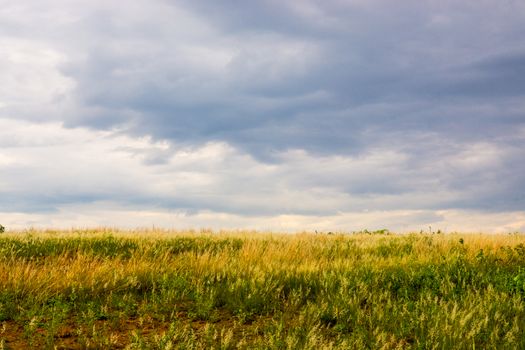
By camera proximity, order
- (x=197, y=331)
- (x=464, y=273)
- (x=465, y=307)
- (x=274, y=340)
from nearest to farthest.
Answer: (x=274, y=340) < (x=197, y=331) < (x=465, y=307) < (x=464, y=273)

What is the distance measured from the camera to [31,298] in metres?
7.57

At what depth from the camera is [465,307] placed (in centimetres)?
784

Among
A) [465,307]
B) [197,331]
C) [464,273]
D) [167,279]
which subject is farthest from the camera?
[464,273]

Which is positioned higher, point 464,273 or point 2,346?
point 464,273

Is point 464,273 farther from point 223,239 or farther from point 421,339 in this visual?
point 223,239

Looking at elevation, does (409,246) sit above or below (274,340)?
above

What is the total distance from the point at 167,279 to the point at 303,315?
268cm

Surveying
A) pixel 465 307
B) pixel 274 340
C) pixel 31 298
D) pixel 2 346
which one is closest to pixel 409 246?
pixel 465 307

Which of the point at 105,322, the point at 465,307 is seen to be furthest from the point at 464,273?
the point at 105,322

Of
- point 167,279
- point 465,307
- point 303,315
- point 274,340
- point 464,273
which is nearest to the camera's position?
point 274,340

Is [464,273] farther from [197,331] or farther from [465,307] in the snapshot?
[197,331]

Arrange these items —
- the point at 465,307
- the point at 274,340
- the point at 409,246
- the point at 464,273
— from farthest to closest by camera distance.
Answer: the point at 409,246 → the point at 464,273 → the point at 465,307 → the point at 274,340

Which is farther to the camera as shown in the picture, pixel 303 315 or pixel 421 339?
pixel 303 315

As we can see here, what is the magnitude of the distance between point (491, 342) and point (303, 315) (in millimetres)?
2430
